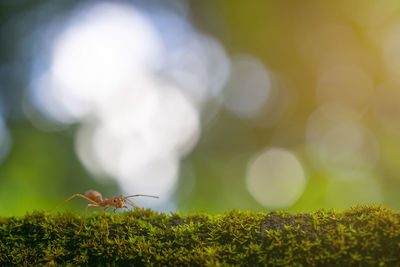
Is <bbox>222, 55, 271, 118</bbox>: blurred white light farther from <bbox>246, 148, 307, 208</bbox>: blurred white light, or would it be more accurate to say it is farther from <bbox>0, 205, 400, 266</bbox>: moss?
<bbox>0, 205, 400, 266</bbox>: moss

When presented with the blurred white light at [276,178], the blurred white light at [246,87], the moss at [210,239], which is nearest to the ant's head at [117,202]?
the moss at [210,239]

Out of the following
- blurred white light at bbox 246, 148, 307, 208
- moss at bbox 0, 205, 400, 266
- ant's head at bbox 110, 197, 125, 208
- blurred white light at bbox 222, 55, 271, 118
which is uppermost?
blurred white light at bbox 222, 55, 271, 118

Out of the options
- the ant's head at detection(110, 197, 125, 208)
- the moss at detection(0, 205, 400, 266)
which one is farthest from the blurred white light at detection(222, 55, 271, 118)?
the moss at detection(0, 205, 400, 266)

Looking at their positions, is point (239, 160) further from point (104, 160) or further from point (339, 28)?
point (339, 28)

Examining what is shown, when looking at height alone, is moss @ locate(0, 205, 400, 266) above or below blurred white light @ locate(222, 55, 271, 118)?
below

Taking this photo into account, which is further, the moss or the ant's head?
the ant's head

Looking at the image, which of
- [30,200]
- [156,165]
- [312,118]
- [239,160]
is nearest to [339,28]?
[312,118]
